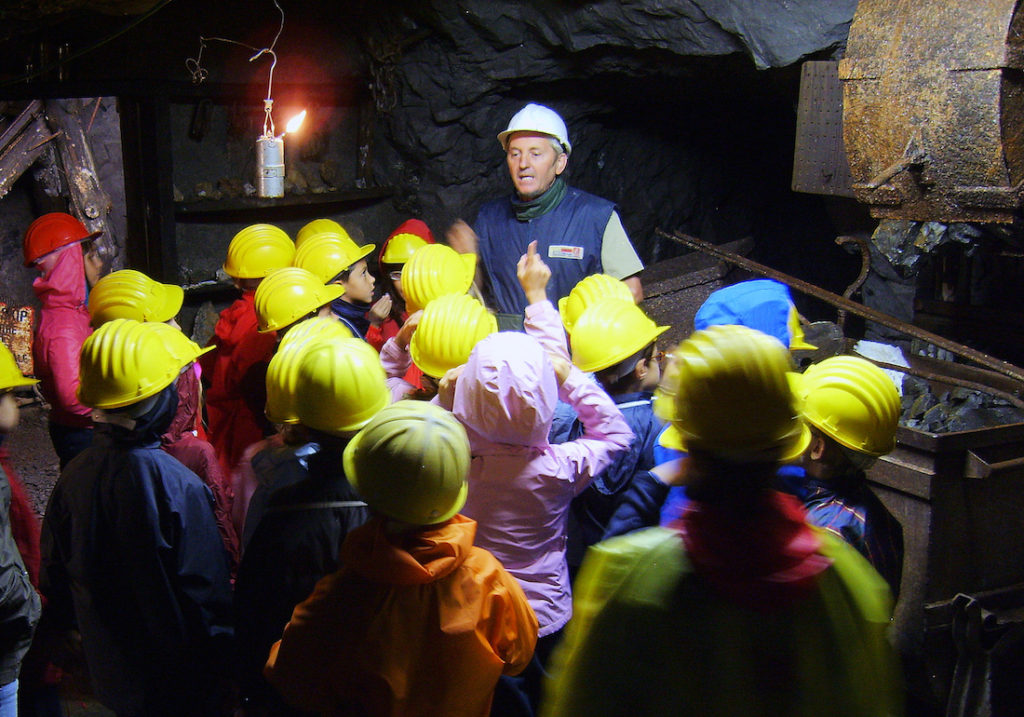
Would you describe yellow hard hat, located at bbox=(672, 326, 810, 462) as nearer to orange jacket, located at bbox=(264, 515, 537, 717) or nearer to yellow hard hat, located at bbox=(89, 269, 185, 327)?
orange jacket, located at bbox=(264, 515, 537, 717)

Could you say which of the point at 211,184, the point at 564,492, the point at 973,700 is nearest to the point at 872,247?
the point at 973,700

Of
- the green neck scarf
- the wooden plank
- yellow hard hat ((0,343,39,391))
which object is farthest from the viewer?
the wooden plank

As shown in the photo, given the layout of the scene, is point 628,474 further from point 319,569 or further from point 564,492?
point 319,569

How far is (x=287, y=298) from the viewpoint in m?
3.90

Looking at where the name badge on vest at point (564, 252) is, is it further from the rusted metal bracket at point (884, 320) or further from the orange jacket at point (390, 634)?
the orange jacket at point (390, 634)

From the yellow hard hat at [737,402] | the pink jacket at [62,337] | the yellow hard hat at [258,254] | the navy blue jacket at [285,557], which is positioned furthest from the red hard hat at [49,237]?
the yellow hard hat at [737,402]

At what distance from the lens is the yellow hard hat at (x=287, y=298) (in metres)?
3.88

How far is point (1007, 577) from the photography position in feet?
11.7

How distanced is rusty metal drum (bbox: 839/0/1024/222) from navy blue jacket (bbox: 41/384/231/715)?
394cm

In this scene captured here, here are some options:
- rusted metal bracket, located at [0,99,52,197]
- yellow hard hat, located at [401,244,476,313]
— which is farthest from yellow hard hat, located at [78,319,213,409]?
rusted metal bracket, located at [0,99,52,197]

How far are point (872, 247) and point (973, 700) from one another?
3745 millimetres

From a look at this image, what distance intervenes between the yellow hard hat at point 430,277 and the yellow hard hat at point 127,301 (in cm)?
120

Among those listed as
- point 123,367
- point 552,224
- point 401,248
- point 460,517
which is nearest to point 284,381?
point 123,367

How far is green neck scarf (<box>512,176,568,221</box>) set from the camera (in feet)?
16.0
